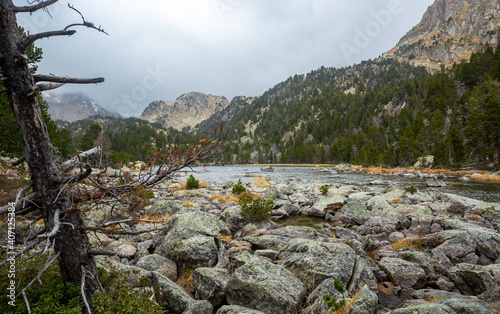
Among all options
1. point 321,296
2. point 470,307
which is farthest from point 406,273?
point 321,296

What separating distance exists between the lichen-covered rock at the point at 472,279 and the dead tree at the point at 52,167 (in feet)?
27.1

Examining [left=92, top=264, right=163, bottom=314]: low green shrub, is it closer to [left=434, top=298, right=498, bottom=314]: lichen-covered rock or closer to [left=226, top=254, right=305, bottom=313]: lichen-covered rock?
[left=226, top=254, right=305, bottom=313]: lichen-covered rock

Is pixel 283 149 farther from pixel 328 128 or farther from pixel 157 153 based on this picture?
pixel 157 153

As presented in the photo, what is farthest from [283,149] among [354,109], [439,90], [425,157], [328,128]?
[425,157]

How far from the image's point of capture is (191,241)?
770 centimetres

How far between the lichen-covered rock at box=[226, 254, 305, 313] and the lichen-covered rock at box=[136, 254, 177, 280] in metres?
2.13

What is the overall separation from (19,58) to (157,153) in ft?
7.69

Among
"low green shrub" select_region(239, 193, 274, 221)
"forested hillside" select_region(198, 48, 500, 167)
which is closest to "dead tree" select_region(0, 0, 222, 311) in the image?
"forested hillside" select_region(198, 48, 500, 167)

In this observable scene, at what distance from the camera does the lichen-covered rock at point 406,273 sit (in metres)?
7.05

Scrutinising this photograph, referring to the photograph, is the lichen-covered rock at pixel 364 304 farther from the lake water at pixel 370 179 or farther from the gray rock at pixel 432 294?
the lake water at pixel 370 179

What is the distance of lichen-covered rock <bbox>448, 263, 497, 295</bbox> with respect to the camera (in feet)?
20.7

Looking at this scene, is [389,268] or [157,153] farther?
[389,268]

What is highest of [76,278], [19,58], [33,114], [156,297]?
[19,58]

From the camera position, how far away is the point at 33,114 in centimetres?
350
